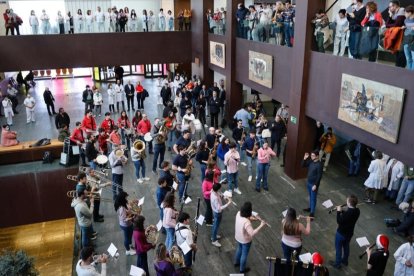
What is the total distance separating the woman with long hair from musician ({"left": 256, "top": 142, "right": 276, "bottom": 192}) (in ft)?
13.0

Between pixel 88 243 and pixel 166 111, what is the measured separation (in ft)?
24.5

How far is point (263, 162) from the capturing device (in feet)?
35.5

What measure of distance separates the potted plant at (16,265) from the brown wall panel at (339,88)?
7.82m

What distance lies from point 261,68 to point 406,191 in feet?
22.4

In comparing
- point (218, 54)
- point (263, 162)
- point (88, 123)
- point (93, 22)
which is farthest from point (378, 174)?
point (93, 22)

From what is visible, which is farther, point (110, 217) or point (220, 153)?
point (220, 153)

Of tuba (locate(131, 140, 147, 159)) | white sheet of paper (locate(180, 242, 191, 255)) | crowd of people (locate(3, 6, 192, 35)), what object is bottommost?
white sheet of paper (locate(180, 242, 191, 255))

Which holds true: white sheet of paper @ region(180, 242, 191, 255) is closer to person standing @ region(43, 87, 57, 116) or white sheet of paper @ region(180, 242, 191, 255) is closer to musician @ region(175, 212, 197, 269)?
musician @ region(175, 212, 197, 269)

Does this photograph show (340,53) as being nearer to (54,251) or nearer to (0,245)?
(54,251)

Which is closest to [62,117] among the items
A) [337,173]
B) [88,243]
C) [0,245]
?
[0,245]

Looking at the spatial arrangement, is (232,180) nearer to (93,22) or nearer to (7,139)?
(7,139)

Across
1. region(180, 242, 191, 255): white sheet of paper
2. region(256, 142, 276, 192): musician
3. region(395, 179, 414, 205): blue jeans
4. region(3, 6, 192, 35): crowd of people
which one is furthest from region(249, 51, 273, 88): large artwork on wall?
region(180, 242, 191, 255): white sheet of paper

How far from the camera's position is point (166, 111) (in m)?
14.8

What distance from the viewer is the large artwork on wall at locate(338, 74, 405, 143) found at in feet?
26.2
